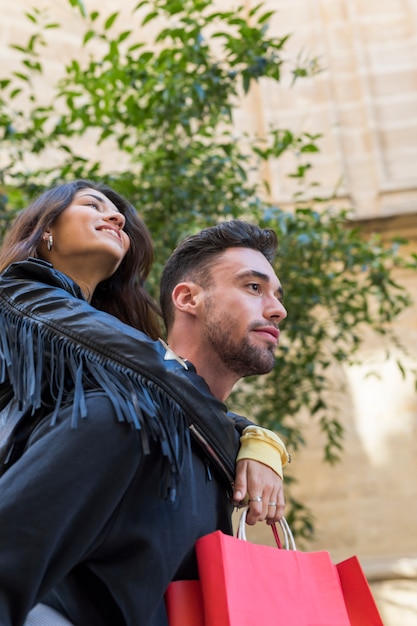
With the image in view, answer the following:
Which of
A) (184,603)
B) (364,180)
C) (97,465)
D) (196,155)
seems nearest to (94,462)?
(97,465)

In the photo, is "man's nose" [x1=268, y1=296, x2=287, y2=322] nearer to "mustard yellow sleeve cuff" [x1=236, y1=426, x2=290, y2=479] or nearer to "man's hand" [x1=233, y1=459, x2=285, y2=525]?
"mustard yellow sleeve cuff" [x1=236, y1=426, x2=290, y2=479]

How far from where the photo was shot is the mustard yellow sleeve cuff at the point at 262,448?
4.84 feet

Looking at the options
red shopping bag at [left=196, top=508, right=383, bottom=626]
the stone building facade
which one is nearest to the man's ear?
red shopping bag at [left=196, top=508, right=383, bottom=626]

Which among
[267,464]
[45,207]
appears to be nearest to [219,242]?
[45,207]

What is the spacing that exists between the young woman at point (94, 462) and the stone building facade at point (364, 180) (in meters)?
3.97

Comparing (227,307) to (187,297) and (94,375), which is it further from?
(94,375)

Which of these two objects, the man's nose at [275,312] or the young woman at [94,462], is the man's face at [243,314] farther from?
the young woman at [94,462]

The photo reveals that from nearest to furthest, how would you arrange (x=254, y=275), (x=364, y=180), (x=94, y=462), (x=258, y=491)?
(x=94, y=462) → (x=258, y=491) → (x=254, y=275) → (x=364, y=180)

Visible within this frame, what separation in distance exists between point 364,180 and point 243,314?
18.2 ft

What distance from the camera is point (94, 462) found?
119 centimetres

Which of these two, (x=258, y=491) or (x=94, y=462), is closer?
(x=94, y=462)

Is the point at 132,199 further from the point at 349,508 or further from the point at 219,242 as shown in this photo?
the point at 349,508

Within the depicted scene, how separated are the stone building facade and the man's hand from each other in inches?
149

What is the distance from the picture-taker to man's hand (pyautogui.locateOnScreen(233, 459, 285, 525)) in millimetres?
1403
